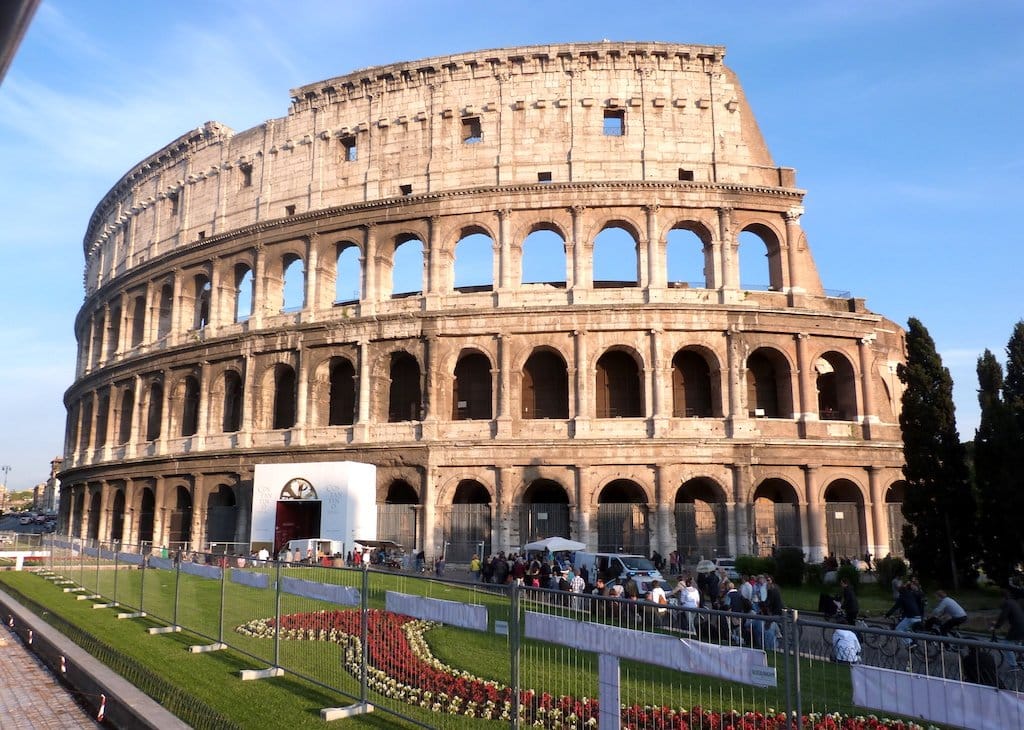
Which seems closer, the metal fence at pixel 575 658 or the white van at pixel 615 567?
the metal fence at pixel 575 658

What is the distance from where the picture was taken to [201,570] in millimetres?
13523

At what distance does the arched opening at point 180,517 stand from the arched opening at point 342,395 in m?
7.51

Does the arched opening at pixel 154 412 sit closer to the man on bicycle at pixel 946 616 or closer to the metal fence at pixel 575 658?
the metal fence at pixel 575 658

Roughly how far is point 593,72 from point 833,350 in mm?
14083

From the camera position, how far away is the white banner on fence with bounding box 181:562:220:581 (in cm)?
1304

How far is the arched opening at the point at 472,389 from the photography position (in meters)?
31.6

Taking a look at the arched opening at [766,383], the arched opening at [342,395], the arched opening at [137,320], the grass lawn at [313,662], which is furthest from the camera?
the arched opening at [137,320]

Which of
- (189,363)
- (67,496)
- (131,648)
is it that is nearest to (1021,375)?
(131,648)

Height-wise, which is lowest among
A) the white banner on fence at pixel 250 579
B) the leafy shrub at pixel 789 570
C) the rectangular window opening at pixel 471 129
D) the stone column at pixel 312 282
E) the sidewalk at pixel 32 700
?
the sidewalk at pixel 32 700

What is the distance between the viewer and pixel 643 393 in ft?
95.1

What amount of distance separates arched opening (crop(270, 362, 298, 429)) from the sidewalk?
21362 mm

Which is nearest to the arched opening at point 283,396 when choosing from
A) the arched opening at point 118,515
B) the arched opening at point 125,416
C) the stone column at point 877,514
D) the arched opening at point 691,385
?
the arched opening at point 125,416

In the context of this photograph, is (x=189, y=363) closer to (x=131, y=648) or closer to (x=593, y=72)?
(x=593, y=72)

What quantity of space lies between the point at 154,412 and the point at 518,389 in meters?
19.3
